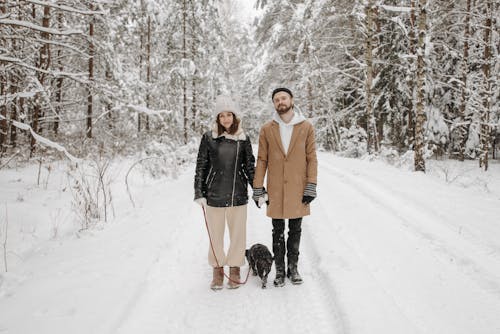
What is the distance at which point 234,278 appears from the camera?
12.9 feet

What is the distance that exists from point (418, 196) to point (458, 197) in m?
0.85

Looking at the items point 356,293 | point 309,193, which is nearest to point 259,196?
point 309,193

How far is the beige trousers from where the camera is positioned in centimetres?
392

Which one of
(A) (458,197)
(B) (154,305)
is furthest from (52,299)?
(A) (458,197)

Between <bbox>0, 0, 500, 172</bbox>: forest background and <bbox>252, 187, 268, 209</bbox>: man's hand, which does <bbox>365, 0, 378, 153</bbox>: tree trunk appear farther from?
<bbox>252, 187, 268, 209</bbox>: man's hand

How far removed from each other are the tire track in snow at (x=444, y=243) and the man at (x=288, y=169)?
2018 mm

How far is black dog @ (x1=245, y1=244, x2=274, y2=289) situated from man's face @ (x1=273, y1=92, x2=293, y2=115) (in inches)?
65.9

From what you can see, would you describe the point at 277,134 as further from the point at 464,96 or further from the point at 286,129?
the point at 464,96

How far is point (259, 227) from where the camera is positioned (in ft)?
19.2

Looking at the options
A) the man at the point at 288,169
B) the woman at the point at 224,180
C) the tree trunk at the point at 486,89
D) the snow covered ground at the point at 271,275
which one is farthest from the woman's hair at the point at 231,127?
the tree trunk at the point at 486,89

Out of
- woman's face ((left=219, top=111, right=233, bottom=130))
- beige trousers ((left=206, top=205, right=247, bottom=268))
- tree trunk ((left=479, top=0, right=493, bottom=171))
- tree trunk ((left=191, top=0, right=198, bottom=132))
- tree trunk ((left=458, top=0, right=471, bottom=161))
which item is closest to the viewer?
woman's face ((left=219, top=111, right=233, bottom=130))

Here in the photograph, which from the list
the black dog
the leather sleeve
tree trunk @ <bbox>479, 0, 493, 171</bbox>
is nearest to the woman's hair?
the leather sleeve

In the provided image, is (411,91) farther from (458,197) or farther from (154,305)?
(154,305)

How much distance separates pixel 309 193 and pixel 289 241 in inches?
26.6
